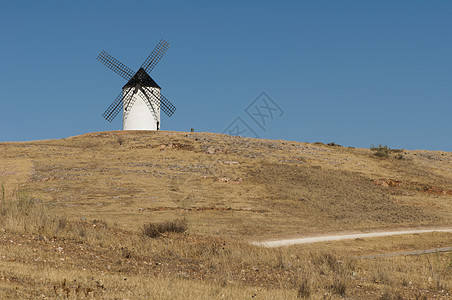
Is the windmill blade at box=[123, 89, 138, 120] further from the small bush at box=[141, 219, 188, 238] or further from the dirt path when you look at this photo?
the small bush at box=[141, 219, 188, 238]

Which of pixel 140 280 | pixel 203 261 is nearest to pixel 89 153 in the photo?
pixel 203 261

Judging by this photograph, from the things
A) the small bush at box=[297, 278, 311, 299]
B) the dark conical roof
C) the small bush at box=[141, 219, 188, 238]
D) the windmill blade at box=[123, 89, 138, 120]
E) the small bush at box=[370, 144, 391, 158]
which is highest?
the dark conical roof

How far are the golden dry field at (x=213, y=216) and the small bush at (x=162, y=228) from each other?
20 centimetres

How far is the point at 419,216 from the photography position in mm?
32031

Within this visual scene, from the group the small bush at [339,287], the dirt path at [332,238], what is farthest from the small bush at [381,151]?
the small bush at [339,287]

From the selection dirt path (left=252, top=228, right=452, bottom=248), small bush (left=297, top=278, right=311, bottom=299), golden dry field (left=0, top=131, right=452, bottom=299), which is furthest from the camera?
dirt path (left=252, top=228, right=452, bottom=248)

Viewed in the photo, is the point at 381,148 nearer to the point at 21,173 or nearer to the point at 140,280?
the point at 21,173

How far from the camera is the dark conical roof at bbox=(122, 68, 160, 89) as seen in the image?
57.7 m

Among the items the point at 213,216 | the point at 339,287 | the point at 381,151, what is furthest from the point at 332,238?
the point at 381,151

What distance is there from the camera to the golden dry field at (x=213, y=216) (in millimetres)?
10984

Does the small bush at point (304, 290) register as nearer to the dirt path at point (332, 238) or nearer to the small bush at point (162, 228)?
the small bush at point (162, 228)

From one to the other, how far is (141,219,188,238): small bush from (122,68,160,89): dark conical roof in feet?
136

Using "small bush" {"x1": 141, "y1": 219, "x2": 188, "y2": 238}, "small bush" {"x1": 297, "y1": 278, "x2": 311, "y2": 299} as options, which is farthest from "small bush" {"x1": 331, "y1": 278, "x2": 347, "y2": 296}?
"small bush" {"x1": 141, "y1": 219, "x2": 188, "y2": 238}

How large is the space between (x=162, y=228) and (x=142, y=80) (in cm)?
4251
